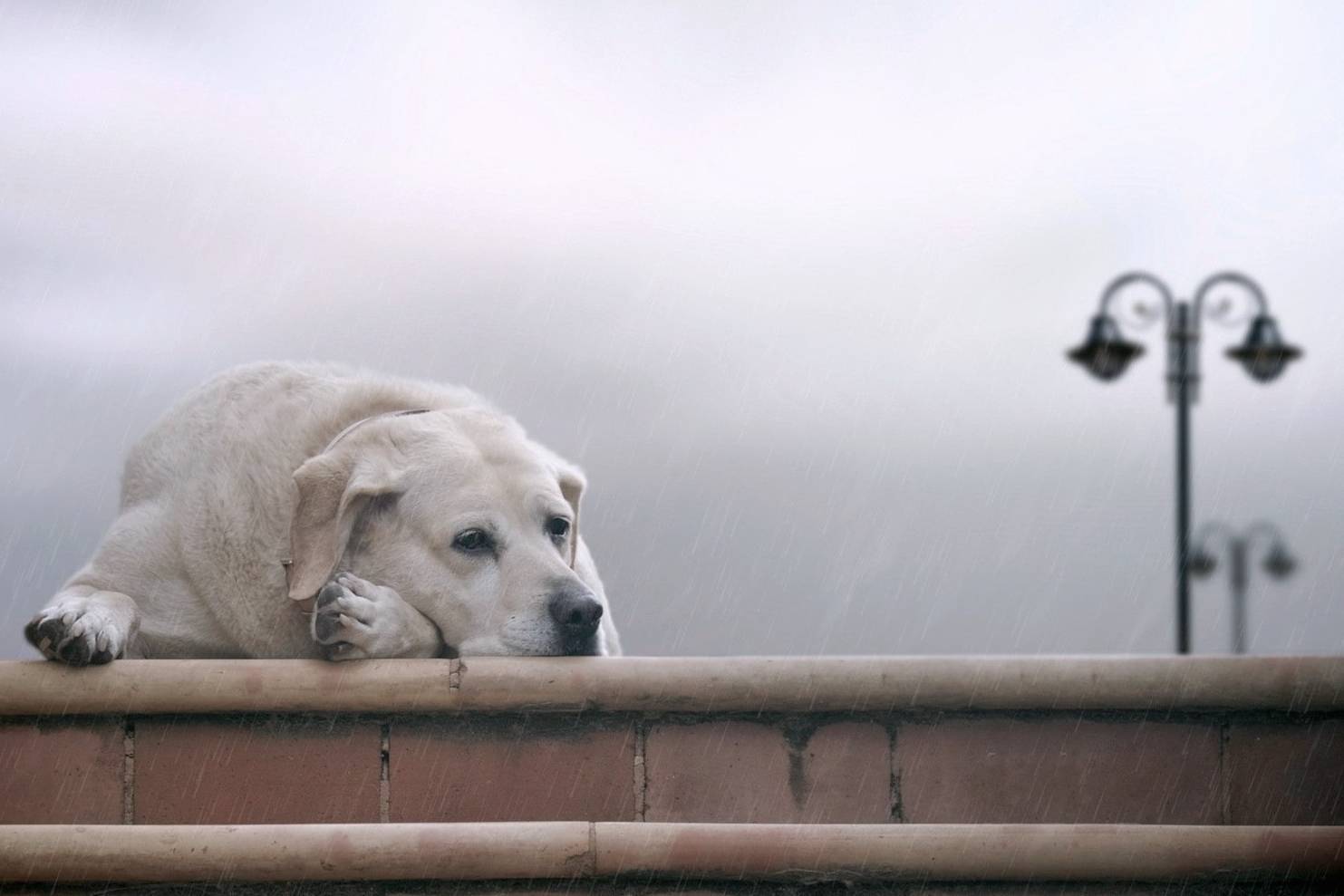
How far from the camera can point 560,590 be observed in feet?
14.1

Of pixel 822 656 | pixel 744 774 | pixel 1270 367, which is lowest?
pixel 744 774

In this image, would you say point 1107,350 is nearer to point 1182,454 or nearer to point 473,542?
point 1182,454

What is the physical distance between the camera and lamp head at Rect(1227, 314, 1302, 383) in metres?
10.8

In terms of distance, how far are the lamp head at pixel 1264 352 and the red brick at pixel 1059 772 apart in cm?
789

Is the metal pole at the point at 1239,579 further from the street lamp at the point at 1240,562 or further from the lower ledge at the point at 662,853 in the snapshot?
the lower ledge at the point at 662,853

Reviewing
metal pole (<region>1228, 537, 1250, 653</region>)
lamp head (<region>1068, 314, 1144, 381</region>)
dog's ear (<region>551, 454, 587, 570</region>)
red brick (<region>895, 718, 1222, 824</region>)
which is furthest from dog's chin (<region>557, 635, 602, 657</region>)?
metal pole (<region>1228, 537, 1250, 653</region>)

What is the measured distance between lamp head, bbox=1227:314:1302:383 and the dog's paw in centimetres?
941

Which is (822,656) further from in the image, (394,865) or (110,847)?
(110,847)

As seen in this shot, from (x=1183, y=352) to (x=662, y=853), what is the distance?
329 inches

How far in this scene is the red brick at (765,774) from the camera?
3748mm

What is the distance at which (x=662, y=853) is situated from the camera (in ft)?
11.6

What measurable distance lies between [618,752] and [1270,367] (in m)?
8.76

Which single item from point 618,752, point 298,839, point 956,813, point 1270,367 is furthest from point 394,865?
point 1270,367

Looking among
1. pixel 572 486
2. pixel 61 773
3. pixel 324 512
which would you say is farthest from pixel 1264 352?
pixel 61 773
